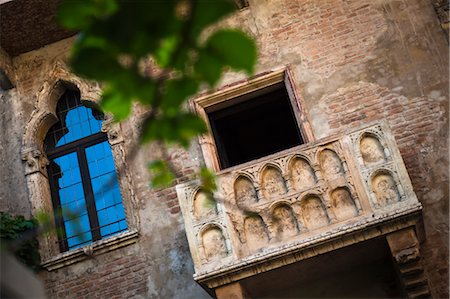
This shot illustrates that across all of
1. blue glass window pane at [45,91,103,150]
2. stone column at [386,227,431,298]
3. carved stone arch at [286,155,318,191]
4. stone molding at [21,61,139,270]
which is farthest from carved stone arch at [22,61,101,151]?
stone column at [386,227,431,298]

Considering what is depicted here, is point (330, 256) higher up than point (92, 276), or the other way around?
point (92, 276)

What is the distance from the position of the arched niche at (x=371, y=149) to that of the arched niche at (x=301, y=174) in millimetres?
581

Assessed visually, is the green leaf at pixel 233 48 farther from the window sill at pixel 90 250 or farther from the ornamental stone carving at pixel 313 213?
the window sill at pixel 90 250

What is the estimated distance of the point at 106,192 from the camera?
882cm

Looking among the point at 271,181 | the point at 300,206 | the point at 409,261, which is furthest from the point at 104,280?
the point at 409,261

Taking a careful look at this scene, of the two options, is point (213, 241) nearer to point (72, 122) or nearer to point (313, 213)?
point (313, 213)

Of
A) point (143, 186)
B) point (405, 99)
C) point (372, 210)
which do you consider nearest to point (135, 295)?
point (143, 186)

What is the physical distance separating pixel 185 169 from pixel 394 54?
2936mm

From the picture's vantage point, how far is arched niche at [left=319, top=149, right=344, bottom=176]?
7246 mm

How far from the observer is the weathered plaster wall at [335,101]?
782 cm

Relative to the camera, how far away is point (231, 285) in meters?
6.92

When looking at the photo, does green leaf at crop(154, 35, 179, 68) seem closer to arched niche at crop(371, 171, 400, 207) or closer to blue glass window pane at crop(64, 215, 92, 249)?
arched niche at crop(371, 171, 400, 207)

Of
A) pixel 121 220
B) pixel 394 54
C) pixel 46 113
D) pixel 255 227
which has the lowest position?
pixel 255 227

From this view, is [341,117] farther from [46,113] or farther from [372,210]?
[46,113]
